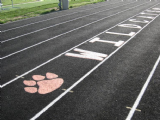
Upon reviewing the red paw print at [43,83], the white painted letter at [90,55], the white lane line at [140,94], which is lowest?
the white lane line at [140,94]

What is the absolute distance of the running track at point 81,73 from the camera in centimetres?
588

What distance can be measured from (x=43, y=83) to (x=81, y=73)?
5.39 feet

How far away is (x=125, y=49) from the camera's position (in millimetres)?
10992

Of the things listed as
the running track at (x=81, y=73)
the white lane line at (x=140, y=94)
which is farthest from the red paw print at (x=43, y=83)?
the white lane line at (x=140, y=94)

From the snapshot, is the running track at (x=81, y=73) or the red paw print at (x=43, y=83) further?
the red paw print at (x=43, y=83)

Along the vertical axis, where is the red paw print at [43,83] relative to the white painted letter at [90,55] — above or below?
below

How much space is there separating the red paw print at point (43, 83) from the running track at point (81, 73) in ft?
0.11

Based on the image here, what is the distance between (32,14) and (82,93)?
621 inches

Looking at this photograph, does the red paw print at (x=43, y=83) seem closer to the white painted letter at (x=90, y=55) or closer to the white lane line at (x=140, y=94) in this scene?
the white painted letter at (x=90, y=55)

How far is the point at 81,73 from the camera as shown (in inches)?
322

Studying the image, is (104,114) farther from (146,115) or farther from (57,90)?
(57,90)

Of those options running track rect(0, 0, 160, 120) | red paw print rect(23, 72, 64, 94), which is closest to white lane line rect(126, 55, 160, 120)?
running track rect(0, 0, 160, 120)

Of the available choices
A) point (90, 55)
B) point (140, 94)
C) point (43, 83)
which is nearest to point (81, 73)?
point (43, 83)

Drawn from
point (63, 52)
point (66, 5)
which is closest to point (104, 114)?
point (63, 52)
